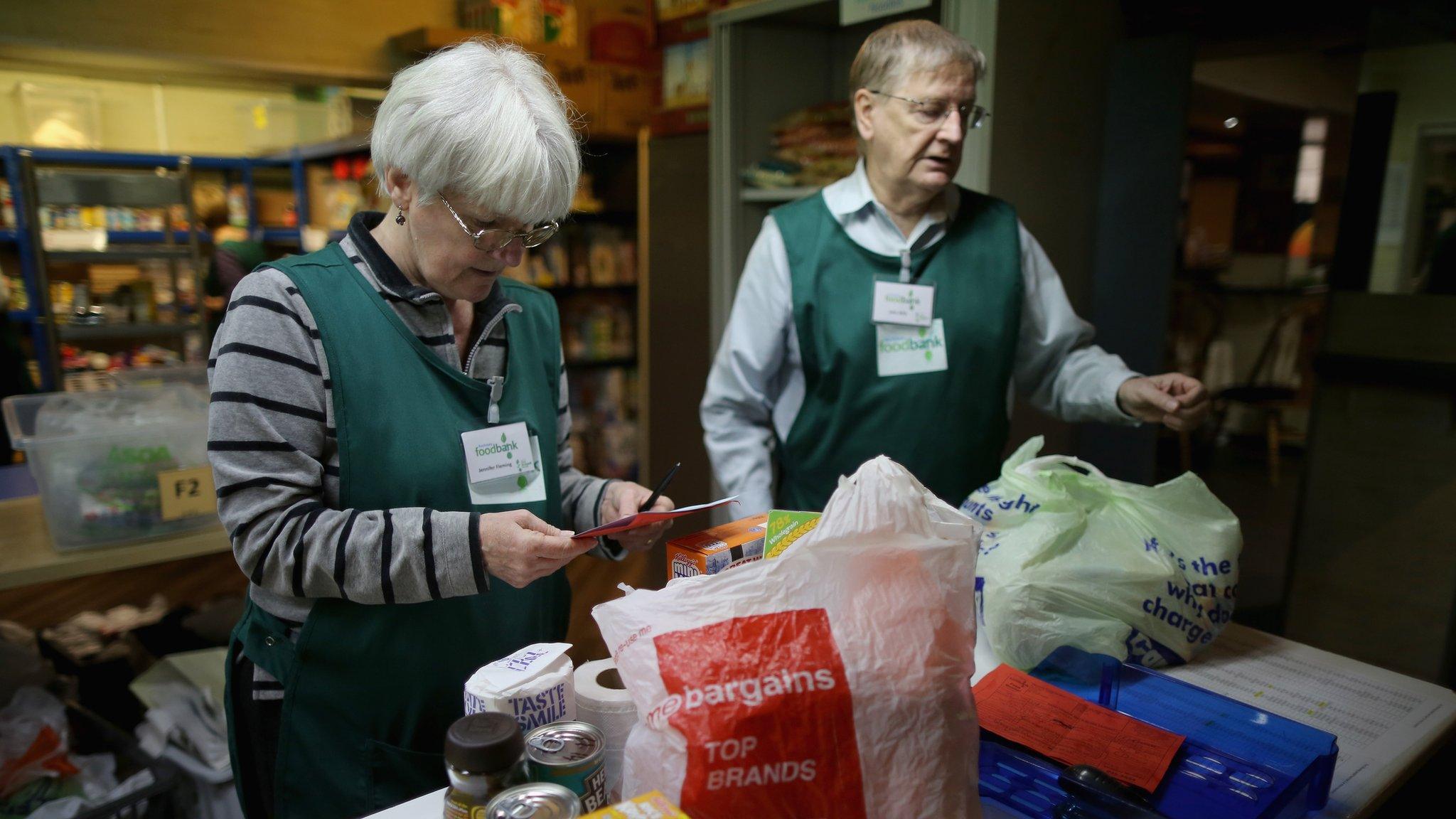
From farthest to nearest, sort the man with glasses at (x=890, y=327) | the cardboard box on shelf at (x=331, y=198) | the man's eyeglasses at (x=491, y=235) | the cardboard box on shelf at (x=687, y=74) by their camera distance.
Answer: the cardboard box on shelf at (x=331, y=198)
the cardboard box on shelf at (x=687, y=74)
the man with glasses at (x=890, y=327)
the man's eyeglasses at (x=491, y=235)

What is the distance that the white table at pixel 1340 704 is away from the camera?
995 mm

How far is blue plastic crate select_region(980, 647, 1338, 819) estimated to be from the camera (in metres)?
0.92

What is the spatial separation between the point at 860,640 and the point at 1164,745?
0.46 m

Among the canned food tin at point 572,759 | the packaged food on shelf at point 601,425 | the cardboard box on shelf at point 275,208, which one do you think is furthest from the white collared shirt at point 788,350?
the cardboard box on shelf at point 275,208

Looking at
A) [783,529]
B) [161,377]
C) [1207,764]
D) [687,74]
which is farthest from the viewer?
[687,74]

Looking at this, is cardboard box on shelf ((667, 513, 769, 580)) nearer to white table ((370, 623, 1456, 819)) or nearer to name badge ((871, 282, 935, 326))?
white table ((370, 623, 1456, 819))

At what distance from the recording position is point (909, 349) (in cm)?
179

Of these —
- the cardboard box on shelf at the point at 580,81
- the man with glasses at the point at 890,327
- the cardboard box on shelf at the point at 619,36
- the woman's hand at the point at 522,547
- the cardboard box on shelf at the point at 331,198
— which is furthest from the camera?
the cardboard box on shelf at the point at 331,198

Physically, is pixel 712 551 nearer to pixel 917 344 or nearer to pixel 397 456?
pixel 397 456

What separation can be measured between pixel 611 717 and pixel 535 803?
0.21 metres

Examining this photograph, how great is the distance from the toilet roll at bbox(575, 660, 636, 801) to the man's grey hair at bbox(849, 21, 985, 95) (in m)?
1.26

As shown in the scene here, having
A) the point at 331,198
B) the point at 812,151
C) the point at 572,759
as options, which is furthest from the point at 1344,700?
the point at 331,198

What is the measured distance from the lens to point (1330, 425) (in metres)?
2.95

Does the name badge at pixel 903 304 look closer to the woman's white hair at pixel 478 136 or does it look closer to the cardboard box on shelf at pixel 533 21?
the woman's white hair at pixel 478 136
